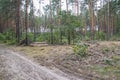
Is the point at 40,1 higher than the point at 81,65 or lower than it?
higher

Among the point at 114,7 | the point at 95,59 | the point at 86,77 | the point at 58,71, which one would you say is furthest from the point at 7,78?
the point at 114,7

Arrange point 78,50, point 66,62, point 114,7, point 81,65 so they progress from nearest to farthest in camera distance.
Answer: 1. point 81,65
2. point 66,62
3. point 78,50
4. point 114,7

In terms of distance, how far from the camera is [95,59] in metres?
12.7

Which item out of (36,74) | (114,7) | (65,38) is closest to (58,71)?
(36,74)

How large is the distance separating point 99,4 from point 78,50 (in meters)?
37.9

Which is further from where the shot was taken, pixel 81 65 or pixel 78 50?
pixel 78 50

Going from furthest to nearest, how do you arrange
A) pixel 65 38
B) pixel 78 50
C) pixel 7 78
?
pixel 65 38, pixel 78 50, pixel 7 78

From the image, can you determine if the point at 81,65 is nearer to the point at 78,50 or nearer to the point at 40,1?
the point at 78,50

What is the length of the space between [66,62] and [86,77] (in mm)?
3445

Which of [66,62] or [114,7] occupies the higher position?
[114,7]

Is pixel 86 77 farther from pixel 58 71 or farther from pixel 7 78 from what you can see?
pixel 7 78

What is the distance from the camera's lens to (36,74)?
9.54 m

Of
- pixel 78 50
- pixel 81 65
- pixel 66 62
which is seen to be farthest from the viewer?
pixel 78 50

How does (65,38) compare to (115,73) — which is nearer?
(115,73)
